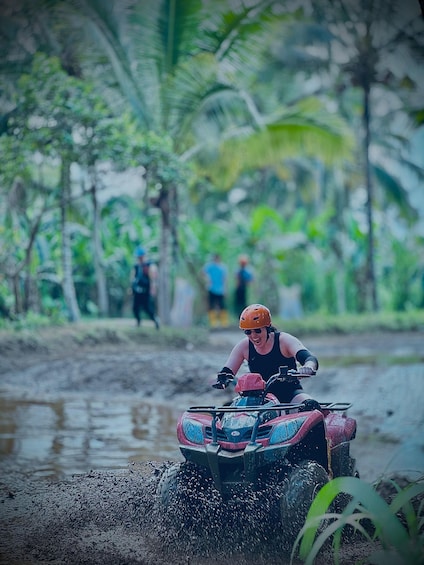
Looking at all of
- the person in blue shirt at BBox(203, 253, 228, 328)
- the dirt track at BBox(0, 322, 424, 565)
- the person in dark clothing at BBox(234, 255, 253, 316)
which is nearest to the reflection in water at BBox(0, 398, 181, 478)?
the dirt track at BBox(0, 322, 424, 565)

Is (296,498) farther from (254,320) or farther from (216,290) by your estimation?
(216,290)

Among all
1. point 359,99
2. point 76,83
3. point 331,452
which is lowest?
point 331,452

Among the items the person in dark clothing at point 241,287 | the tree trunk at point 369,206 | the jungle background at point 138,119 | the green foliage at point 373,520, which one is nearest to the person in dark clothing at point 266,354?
the green foliage at point 373,520

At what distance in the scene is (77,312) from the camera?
8648mm

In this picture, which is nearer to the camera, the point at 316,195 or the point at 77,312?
the point at 77,312

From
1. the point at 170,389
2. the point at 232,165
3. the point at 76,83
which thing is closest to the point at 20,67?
the point at 76,83

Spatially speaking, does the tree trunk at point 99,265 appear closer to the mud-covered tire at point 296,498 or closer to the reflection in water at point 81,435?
the reflection in water at point 81,435

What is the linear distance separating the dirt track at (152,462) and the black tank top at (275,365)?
0.67 meters

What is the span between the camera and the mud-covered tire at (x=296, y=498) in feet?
12.8

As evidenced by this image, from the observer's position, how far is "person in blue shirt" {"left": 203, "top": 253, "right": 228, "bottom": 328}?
1080 cm

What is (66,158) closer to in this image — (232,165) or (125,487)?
(125,487)

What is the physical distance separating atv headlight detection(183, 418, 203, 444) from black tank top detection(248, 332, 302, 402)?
18.0 inches

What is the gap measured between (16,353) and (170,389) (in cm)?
159

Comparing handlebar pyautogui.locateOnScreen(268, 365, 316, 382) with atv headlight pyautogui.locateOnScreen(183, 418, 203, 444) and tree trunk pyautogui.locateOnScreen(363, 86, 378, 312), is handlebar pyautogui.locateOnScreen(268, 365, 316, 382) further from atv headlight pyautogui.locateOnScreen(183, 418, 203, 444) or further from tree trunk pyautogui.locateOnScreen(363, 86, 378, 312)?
tree trunk pyautogui.locateOnScreen(363, 86, 378, 312)
